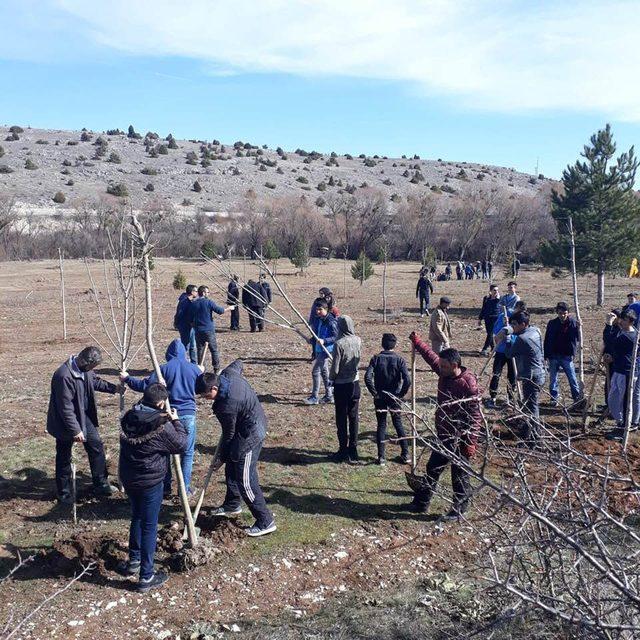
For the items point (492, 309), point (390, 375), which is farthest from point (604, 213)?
point (390, 375)

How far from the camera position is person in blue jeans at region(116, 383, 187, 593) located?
473cm

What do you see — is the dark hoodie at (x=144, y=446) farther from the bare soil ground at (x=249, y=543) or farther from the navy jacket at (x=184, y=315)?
the navy jacket at (x=184, y=315)

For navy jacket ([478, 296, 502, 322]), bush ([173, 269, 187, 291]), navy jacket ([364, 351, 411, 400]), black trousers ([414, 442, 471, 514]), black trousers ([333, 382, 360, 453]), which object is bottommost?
black trousers ([414, 442, 471, 514])

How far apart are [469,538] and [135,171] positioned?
6607 cm

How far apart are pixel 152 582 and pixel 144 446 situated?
1.11 meters

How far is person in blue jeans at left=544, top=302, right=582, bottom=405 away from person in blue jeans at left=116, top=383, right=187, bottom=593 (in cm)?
604

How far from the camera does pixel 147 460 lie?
4738mm

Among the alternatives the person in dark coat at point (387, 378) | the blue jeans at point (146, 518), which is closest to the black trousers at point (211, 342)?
the person in dark coat at point (387, 378)

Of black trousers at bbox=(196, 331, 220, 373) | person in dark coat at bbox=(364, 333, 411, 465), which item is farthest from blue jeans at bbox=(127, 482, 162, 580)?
black trousers at bbox=(196, 331, 220, 373)

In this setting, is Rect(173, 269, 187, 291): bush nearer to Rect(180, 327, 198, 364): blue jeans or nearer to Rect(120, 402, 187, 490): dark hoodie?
Rect(180, 327, 198, 364): blue jeans

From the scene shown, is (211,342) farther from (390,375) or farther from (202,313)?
(390,375)

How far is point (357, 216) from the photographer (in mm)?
51688

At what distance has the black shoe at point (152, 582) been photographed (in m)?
4.84

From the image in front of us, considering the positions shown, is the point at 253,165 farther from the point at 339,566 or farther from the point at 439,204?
the point at 339,566
